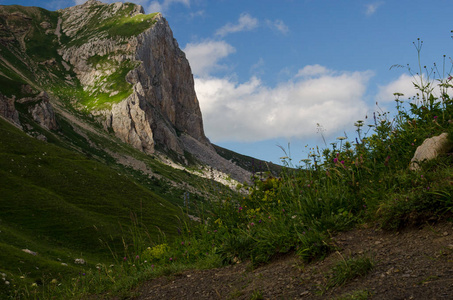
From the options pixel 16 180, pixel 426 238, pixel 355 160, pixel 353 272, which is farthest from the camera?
pixel 16 180

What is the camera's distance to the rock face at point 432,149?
6363mm

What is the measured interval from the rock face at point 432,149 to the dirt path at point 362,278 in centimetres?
156

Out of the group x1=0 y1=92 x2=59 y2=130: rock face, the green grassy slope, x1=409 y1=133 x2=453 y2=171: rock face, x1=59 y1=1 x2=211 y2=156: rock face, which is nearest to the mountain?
the green grassy slope

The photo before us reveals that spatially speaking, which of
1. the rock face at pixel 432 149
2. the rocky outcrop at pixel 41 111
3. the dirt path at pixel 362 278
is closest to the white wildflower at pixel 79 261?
the dirt path at pixel 362 278

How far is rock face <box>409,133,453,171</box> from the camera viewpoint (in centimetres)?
636

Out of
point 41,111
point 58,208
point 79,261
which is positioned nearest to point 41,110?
point 41,111

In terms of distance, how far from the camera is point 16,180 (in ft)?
161

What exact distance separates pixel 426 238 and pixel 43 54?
200 meters

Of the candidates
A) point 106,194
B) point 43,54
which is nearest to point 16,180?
point 106,194

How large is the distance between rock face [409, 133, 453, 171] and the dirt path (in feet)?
5.11

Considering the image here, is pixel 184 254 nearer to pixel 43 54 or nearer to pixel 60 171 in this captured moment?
pixel 60 171

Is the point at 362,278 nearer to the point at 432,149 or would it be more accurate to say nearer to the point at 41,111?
the point at 432,149

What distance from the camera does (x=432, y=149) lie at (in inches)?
254

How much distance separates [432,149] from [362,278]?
3159 millimetres
